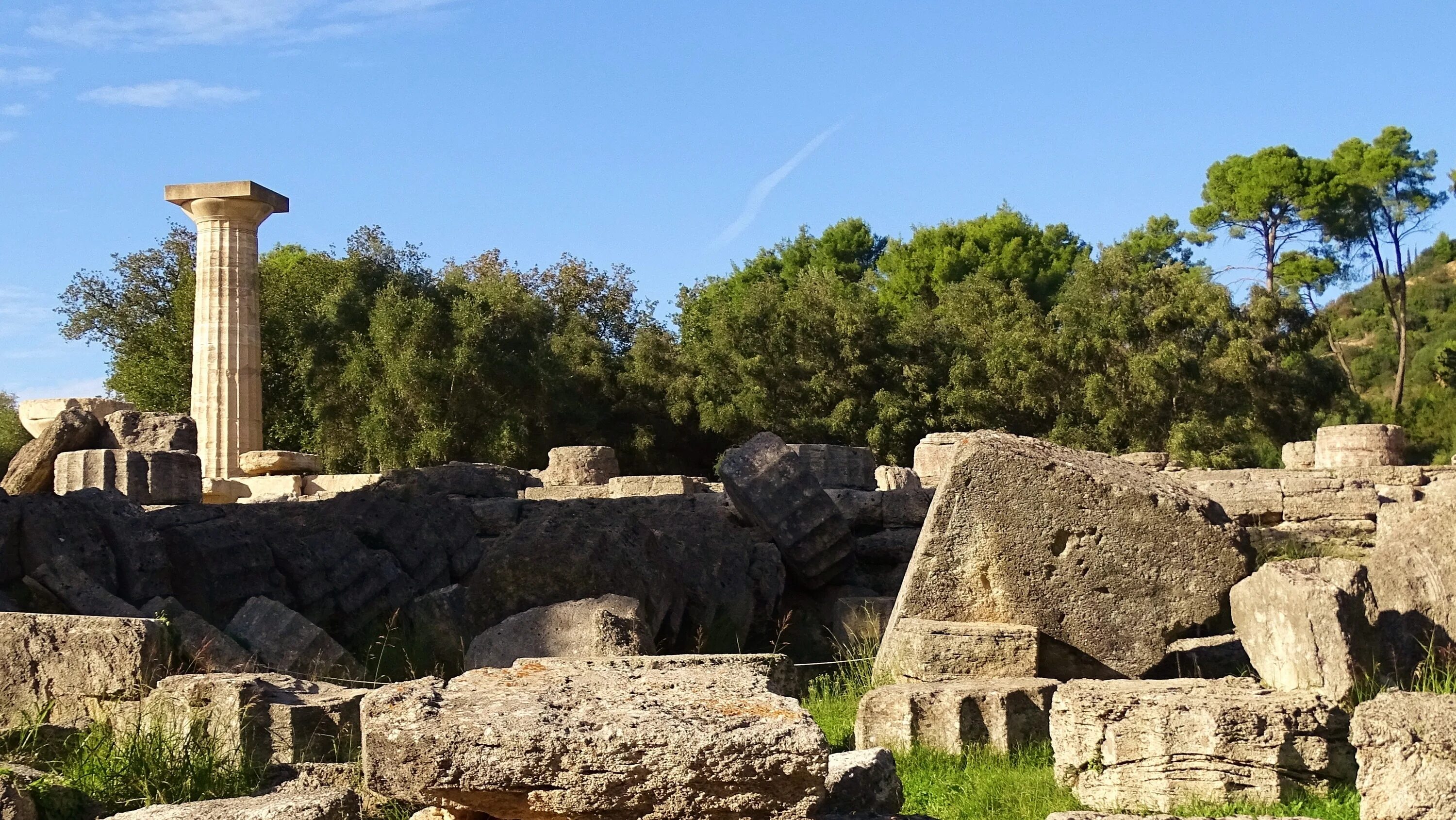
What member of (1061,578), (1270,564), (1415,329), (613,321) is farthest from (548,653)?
(1415,329)

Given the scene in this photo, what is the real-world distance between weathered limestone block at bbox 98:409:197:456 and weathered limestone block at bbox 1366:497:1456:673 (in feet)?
37.9

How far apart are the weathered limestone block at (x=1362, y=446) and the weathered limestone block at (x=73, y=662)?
58.3ft

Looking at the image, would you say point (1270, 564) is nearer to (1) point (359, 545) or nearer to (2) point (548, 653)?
(2) point (548, 653)

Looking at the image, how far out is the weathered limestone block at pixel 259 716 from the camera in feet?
17.7

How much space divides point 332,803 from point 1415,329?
44.7 meters

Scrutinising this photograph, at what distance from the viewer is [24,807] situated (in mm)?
4262

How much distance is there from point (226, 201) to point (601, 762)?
2132 cm

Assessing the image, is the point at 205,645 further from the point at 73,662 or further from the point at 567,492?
the point at 567,492

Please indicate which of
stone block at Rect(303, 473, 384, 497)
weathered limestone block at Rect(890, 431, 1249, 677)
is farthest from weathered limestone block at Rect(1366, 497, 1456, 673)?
stone block at Rect(303, 473, 384, 497)

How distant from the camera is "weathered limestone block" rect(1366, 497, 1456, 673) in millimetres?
6344

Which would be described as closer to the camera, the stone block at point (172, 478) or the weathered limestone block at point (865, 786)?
the weathered limestone block at point (865, 786)

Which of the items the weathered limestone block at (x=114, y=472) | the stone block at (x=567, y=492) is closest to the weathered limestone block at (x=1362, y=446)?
the stone block at (x=567, y=492)

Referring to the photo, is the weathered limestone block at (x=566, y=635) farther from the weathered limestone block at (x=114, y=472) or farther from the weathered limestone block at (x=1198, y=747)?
the weathered limestone block at (x=114, y=472)

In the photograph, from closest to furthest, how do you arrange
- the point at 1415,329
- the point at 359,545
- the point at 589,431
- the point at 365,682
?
the point at 365,682 → the point at 359,545 → the point at 589,431 → the point at 1415,329
